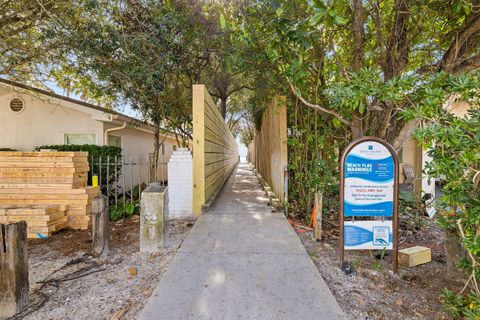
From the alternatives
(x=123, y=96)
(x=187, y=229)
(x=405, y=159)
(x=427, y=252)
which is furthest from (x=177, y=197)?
(x=405, y=159)

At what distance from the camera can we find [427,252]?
3.55m

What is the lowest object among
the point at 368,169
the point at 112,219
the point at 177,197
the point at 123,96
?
the point at 112,219

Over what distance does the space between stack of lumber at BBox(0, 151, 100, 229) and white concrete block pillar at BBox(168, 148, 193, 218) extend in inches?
68.3

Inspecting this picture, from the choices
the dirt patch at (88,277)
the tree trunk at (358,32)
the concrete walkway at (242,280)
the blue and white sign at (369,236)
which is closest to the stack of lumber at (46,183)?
the dirt patch at (88,277)

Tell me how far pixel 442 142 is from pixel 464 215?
72cm

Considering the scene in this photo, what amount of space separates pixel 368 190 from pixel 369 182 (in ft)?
A: 0.37

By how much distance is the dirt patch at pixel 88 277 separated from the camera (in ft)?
7.79

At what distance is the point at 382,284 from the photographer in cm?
292

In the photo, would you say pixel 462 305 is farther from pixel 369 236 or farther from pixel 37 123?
pixel 37 123

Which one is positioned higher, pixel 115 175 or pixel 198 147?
pixel 198 147

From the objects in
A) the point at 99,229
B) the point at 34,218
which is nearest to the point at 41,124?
the point at 34,218

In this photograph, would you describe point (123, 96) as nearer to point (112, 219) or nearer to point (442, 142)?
point (112, 219)

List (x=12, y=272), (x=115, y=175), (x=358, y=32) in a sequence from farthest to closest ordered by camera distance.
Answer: (x=115, y=175) → (x=358, y=32) → (x=12, y=272)

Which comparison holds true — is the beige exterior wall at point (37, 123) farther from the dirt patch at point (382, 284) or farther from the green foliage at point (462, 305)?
the green foliage at point (462, 305)
